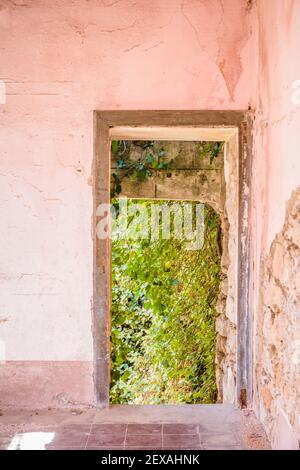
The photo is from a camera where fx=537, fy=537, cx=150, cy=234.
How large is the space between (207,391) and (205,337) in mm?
627

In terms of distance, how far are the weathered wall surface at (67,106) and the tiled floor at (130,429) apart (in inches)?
7.9

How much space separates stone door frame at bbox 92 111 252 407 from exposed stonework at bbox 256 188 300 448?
0.73 feet

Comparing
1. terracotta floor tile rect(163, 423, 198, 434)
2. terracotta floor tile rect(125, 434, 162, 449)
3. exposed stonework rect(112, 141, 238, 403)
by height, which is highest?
exposed stonework rect(112, 141, 238, 403)

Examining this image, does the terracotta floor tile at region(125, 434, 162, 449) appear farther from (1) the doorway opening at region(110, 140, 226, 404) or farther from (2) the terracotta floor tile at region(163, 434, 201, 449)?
(1) the doorway opening at region(110, 140, 226, 404)

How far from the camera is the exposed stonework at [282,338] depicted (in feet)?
7.47

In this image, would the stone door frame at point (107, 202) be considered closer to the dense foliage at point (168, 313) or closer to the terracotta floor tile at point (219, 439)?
the terracotta floor tile at point (219, 439)

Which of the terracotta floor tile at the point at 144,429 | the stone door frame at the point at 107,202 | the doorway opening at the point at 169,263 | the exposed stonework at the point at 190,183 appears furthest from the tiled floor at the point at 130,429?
the exposed stonework at the point at 190,183

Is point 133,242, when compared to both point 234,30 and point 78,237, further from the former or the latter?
point 234,30

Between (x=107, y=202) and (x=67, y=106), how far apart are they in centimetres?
63

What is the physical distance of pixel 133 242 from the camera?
589cm

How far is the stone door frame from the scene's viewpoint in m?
3.26

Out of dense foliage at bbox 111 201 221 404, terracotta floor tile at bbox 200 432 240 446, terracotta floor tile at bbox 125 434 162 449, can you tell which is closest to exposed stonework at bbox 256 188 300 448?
terracotta floor tile at bbox 200 432 240 446

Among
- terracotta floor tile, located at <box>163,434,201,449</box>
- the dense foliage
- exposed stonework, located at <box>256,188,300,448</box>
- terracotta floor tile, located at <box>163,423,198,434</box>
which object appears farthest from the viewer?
the dense foliage

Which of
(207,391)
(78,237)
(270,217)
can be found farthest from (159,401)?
(270,217)
